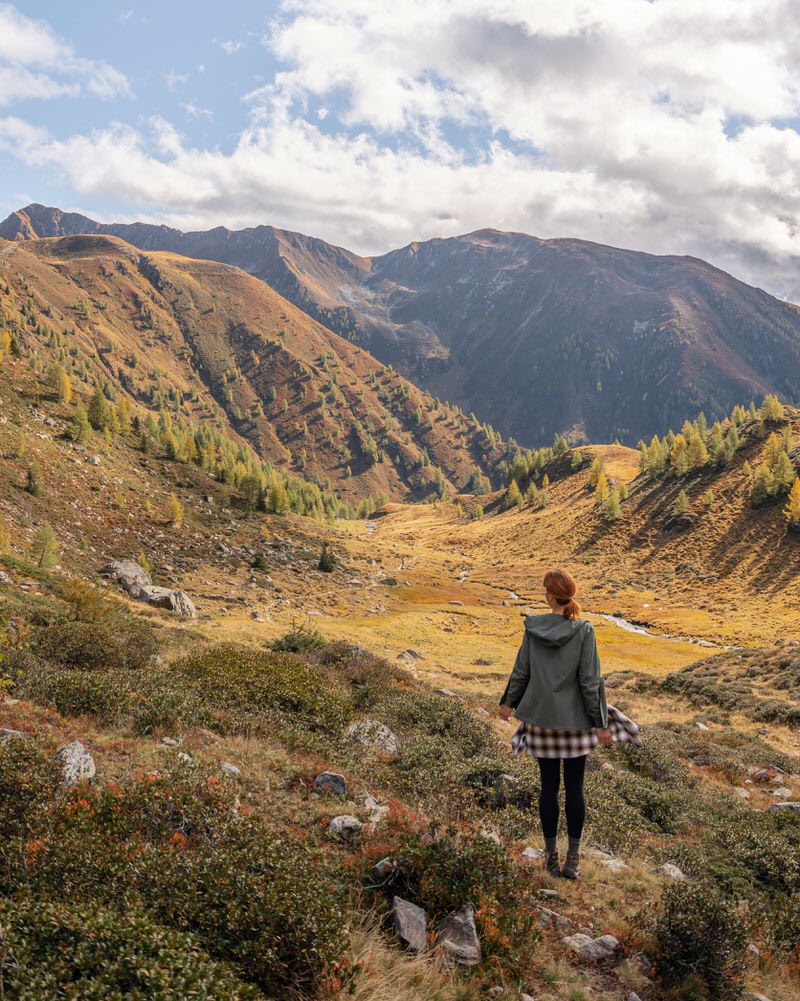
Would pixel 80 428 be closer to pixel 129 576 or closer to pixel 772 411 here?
pixel 129 576

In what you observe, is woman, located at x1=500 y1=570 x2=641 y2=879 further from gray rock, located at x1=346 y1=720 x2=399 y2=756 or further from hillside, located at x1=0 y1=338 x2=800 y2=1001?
gray rock, located at x1=346 y1=720 x2=399 y2=756

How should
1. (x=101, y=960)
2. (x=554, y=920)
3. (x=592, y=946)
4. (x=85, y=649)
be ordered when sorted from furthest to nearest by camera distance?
(x=85, y=649) → (x=554, y=920) → (x=592, y=946) → (x=101, y=960)

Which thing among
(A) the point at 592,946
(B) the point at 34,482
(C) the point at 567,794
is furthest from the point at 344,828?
(B) the point at 34,482

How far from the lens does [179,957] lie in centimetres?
409

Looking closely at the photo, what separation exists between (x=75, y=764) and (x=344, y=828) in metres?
4.12

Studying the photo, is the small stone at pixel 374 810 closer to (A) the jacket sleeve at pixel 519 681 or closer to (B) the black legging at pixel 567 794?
(B) the black legging at pixel 567 794

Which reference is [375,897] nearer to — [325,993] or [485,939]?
[485,939]

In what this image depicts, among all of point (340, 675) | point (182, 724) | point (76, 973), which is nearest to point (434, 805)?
point (182, 724)

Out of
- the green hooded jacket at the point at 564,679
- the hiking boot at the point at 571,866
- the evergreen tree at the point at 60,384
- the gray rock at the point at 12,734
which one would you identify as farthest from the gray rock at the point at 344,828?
the evergreen tree at the point at 60,384

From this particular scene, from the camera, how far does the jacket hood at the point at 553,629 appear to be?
7754 mm

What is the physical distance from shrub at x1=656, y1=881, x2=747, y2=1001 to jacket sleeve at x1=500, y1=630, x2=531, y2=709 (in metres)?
2.91

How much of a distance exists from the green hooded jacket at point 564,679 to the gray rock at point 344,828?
2.96 meters

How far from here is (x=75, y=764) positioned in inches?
329

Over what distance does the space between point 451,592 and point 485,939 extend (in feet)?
329
